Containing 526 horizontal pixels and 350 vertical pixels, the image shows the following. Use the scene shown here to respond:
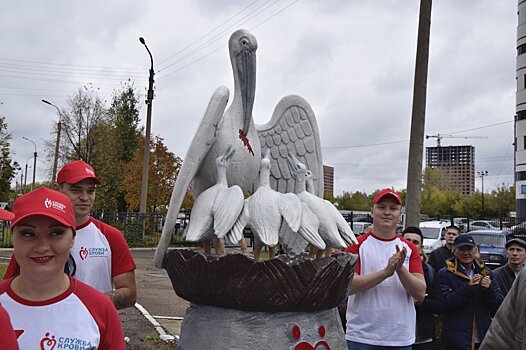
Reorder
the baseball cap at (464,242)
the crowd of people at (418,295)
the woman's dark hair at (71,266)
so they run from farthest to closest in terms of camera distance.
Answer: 1. the baseball cap at (464,242)
2. the woman's dark hair at (71,266)
3. the crowd of people at (418,295)

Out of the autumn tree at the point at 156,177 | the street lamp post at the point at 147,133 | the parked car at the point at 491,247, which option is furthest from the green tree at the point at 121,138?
the parked car at the point at 491,247

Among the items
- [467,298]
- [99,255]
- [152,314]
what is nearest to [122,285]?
[99,255]

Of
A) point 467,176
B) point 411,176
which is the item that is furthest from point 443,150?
point 411,176

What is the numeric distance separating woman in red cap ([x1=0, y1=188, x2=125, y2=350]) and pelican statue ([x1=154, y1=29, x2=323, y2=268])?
1604mm

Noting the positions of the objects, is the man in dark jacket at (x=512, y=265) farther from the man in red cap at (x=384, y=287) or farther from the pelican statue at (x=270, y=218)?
the pelican statue at (x=270, y=218)

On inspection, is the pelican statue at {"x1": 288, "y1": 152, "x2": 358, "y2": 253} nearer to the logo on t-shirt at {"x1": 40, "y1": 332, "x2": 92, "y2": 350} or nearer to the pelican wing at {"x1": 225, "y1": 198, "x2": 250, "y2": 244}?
the pelican wing at {"x1": 225, "y1": 198, "x2": 250, "y2": 244}

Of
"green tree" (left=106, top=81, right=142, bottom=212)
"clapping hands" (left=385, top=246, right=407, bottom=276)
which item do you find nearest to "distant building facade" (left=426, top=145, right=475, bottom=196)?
"green tree" (left=106, top=81, right=142, bottom=212)

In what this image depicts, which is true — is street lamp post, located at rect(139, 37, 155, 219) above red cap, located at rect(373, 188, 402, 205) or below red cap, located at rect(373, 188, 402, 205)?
above

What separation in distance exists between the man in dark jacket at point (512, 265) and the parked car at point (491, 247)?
7016 mm

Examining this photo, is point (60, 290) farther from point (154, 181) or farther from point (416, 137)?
point (154, 181)

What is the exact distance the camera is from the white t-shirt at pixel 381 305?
3318 mm

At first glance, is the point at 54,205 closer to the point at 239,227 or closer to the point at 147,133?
the point at 239,227

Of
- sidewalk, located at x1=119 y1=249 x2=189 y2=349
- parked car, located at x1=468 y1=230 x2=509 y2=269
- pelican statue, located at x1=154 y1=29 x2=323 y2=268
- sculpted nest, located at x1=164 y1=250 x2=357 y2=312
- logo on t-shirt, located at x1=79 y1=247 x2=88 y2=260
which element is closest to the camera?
logo on t-shirt, located at x1=79 y1=247 x2=88 y2=260

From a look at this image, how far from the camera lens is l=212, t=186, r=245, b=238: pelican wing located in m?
3.27
